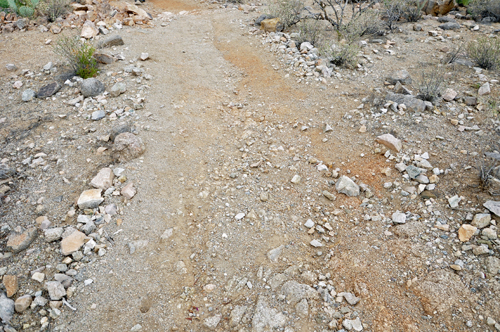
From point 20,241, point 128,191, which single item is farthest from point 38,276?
point 128,191

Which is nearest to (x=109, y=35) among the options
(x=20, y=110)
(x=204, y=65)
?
(x=204, y=65)

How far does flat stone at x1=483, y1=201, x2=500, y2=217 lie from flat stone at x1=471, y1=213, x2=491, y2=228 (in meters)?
0.06

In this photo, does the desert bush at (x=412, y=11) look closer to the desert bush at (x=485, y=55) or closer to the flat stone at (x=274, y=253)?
the desert bush at (x=485, y=55)

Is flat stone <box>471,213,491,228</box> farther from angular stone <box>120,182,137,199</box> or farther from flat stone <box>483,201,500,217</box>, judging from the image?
angular stone <box>120,182,137,199</box>

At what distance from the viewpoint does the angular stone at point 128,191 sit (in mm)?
3486

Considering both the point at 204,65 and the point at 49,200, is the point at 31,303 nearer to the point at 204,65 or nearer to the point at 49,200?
the point at 49,200

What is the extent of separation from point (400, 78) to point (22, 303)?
18.8 feet

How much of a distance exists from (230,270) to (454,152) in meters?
2.97

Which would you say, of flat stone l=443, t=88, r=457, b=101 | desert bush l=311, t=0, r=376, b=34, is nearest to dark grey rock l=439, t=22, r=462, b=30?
desert bush l=311, t=0, r=376, b=34

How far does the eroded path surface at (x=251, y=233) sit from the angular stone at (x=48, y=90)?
158 centimetres

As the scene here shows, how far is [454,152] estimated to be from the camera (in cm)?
369

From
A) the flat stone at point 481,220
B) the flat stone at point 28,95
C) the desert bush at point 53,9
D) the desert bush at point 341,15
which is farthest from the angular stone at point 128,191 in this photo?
the desert bush at point 53,9

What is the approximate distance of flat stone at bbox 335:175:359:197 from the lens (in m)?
3.50

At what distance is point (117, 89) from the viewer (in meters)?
5.02
